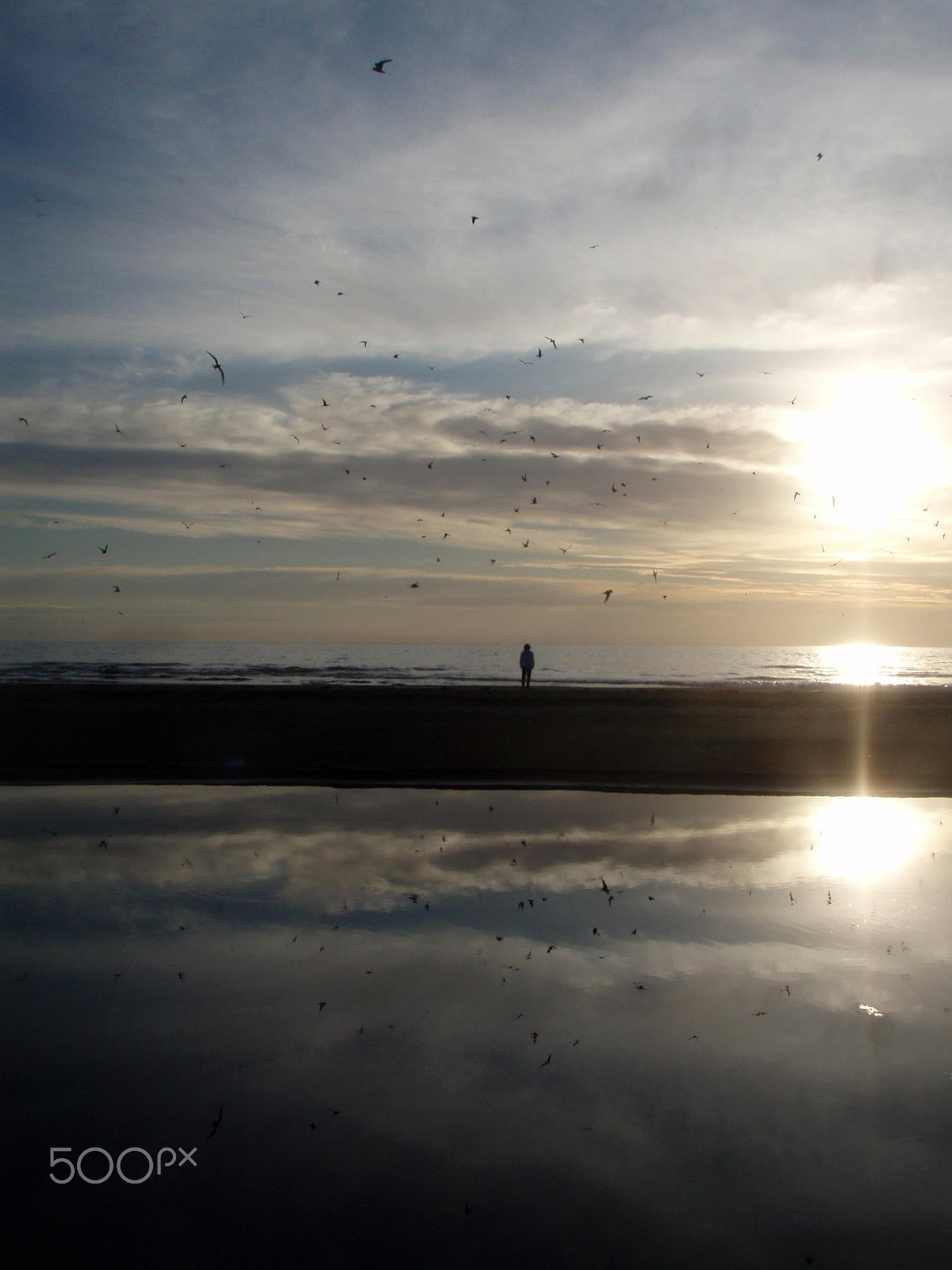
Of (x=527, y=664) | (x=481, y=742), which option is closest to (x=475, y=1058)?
(x=481, y=742)

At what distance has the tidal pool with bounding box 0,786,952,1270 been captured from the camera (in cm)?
483

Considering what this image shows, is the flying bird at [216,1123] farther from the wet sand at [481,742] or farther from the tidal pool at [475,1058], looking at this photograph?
the wet sand at [481,742]

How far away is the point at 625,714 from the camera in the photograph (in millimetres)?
31047

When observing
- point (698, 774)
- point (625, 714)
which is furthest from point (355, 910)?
point (625, 714)

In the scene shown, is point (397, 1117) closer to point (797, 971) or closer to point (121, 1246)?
point (121, 1246)

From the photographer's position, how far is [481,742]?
23391mm

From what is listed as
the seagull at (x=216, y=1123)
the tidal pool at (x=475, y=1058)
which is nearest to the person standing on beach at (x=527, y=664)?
the tidal pool at (x=475, y=1058)

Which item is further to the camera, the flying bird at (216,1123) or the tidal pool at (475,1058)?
the flying bird at (216,1123)

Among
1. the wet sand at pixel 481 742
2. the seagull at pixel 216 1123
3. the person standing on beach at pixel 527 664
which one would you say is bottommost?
the seagull at pixel 216 1123

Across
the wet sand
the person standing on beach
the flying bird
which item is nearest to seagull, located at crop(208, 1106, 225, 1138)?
the flying bird

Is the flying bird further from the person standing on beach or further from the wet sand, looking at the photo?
the person standing on beach

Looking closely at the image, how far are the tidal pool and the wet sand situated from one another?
6.82 meters

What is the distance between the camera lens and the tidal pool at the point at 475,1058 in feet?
15.8

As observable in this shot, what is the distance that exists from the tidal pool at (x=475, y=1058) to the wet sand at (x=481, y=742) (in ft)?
22.4
